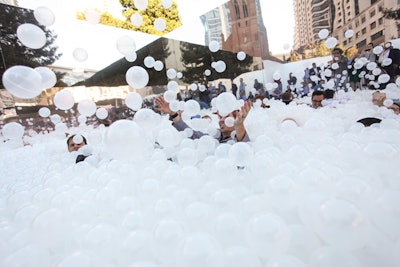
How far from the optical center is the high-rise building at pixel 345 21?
191 inches

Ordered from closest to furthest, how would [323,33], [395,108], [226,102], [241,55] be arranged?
1. [226,102]
2. [395,108]
3. [323,33]
4. [241,55]

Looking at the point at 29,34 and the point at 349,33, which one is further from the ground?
the point at 349,33

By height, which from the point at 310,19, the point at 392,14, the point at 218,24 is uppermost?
the point at 218,24

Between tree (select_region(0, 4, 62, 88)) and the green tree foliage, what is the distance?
389 centimetres

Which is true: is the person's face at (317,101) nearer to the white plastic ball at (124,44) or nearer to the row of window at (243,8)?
the white plastic ball at (124,44)

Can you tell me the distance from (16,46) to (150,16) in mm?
6942

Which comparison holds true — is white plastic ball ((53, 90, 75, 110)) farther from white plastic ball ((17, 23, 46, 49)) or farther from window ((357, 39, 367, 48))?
window ((357, 39, 367, 48))

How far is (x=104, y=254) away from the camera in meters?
0.98

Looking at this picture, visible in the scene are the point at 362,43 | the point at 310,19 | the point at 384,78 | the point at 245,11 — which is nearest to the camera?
the point at 384,78

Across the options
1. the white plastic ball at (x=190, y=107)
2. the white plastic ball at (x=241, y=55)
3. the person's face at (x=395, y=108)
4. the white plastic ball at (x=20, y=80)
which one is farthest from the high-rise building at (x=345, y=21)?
the white plastic ball at (x=20, y=80)

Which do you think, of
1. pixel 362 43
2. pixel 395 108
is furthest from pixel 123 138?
pixel 362 43

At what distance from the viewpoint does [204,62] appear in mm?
8516

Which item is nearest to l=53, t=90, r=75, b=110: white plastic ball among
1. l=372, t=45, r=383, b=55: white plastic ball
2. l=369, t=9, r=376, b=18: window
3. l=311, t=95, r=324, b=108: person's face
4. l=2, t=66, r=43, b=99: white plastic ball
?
l=2, t=66, r=43, b=99: white plastic ball

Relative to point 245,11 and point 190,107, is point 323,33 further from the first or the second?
point 190,107
